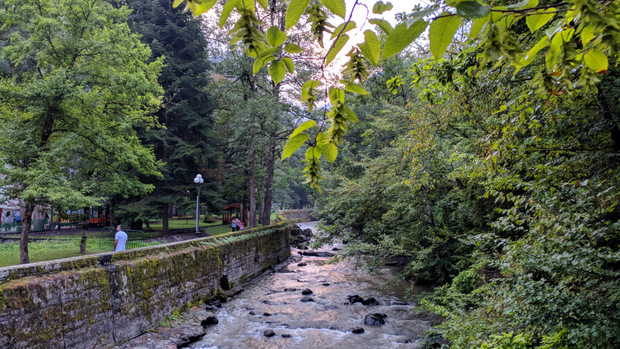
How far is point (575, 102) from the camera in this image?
4109 mm

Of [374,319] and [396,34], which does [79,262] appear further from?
[396,34]

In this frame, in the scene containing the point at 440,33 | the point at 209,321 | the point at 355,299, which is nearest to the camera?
the point at 440,33

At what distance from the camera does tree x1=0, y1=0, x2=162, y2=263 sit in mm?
10656

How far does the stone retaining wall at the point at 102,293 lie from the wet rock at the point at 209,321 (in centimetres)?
84

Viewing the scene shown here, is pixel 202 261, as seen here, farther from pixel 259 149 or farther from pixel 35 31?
pixel 259 149

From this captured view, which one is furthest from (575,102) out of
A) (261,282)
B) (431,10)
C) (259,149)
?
(259,149)

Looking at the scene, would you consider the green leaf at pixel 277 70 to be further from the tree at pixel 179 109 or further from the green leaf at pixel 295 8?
the tree at pixel 179 109

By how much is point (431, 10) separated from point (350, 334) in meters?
8.93

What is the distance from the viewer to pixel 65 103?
38.6ft

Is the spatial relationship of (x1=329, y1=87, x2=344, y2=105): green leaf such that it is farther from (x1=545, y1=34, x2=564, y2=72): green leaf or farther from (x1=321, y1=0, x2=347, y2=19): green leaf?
(x1=545, y1=34, x2=564, y2=72): green leaf

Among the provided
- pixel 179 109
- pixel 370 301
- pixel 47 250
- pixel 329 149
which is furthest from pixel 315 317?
pixel 179 109

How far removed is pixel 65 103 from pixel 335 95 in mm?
13686

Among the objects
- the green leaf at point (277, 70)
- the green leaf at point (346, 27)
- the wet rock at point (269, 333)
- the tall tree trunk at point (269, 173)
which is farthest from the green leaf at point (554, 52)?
the tall tree trunk at point (269, 173)

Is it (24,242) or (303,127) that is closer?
(303,127)
